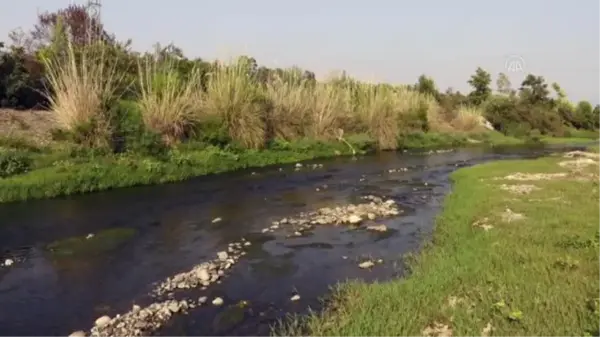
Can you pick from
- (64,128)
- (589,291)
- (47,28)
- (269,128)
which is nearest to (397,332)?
(589,291)

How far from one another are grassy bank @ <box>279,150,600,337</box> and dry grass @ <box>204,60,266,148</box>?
15.7 metres

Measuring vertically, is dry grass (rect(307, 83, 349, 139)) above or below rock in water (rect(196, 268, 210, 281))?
above

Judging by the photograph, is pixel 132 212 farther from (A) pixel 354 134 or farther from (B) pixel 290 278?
(A) pixel 354 134

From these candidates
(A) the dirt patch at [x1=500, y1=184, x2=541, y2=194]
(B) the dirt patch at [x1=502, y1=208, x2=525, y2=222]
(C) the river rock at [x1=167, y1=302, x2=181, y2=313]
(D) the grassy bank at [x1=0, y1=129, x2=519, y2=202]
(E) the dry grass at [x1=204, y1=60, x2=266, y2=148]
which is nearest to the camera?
(C) the river rock at [x1=167, y1=302, x2=181, y2=313]

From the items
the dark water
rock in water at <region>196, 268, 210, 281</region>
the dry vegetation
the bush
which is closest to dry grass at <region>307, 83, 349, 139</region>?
the dry vegetation

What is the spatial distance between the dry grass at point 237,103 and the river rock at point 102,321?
62.2 feet

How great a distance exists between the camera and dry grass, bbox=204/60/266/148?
26.0 metres

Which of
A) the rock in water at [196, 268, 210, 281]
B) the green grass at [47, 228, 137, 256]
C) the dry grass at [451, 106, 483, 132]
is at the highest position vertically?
the dry grass at [451, 106, 483, 132]

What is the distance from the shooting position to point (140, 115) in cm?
2348

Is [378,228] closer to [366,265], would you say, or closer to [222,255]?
[366,265]

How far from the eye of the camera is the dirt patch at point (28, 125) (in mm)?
20828

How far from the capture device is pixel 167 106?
23922mm

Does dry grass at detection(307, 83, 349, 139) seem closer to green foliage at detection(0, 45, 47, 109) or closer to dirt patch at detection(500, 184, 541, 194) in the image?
green foliage at detection(0, 45, 47, 109)

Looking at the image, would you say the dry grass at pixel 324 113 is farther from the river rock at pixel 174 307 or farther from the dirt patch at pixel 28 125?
the river rock at pixel 174 307
